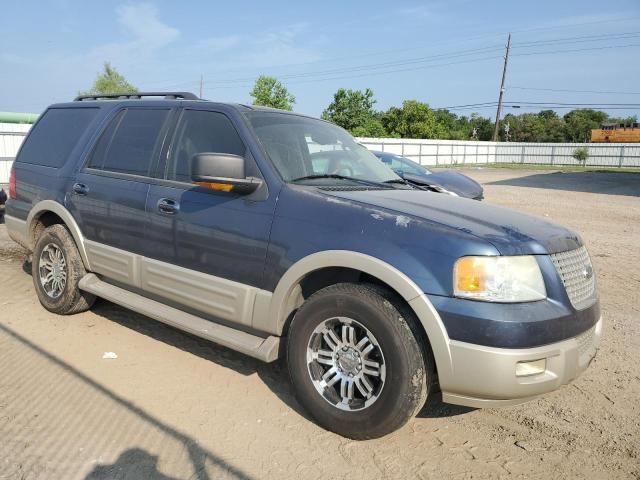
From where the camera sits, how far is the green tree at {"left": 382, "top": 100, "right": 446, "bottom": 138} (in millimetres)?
58031

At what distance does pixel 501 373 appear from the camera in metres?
2.72

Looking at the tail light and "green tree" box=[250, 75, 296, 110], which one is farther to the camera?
"green tree" box=[250, 75, 296, 110]

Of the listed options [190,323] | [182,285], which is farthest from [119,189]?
[190,323]

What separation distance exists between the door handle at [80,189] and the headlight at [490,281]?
10.9ft

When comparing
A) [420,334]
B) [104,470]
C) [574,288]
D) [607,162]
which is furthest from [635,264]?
[607,162]

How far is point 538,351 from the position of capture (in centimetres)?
275

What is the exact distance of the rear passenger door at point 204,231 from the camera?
3517 mm

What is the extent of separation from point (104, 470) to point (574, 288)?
8.83 feet

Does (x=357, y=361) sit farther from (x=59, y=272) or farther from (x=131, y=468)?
(x=59, y=272)

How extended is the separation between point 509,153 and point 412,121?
10892 millimetres

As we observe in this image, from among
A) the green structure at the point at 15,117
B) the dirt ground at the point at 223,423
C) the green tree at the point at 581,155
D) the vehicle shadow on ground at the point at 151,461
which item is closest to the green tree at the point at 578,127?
the green tree at the point at 581,155

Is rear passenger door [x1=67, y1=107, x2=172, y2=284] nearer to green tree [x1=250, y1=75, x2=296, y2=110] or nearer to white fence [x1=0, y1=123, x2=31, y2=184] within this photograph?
white fence [x1=0, y1=123, x2=31, y2=184]

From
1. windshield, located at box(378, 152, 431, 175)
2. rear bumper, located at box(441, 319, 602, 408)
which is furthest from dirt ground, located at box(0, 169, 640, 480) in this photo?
windshield, located at box(378, 152, 431, 175)

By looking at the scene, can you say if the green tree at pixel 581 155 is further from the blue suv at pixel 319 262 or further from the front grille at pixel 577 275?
the front grille at pixel 577 275
